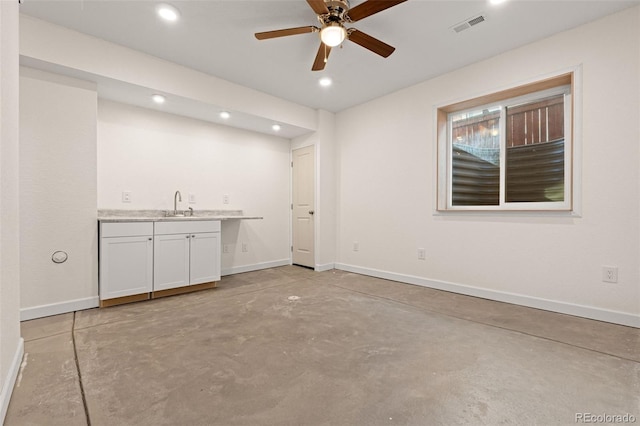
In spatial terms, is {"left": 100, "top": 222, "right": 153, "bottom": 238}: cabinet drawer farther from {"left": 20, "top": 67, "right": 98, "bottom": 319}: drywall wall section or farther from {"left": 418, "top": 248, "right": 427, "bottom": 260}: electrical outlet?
{"left": 418, "top": 248, "right": 427, "bottom": 260}: electrical outlet

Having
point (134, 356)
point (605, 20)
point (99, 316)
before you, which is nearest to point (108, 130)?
point (99, 316)

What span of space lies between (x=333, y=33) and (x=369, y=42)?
406 mm

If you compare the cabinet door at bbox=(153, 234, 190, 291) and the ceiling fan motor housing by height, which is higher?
the ceiling fan motor housing

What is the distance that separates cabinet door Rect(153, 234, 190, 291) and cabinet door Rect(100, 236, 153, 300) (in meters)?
0.06

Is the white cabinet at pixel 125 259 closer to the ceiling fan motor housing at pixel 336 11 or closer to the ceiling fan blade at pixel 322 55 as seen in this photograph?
the ceiling fan blade at pixel 322 55

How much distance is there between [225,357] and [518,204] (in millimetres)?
3207

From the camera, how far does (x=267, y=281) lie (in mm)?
3988

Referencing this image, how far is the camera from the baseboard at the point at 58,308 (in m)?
2.58

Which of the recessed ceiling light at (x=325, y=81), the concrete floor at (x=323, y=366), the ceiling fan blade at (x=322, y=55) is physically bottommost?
the concrete floor at (x=323, y=366)

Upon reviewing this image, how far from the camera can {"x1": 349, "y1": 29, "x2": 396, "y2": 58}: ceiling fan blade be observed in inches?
91.6

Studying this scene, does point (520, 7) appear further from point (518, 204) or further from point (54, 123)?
point (54, 123)

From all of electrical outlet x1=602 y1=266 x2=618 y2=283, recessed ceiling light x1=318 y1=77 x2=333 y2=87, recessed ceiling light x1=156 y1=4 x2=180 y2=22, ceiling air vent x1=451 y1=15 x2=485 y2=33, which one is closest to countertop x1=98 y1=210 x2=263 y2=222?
recessed ceiling light x1=156 y1=4 x2=180 y2=22

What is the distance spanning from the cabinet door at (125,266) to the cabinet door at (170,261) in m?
0.06

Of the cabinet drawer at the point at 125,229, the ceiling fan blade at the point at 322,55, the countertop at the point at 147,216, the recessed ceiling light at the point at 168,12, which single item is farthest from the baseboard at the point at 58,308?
the ceiling fan blade at the point at 322,55
